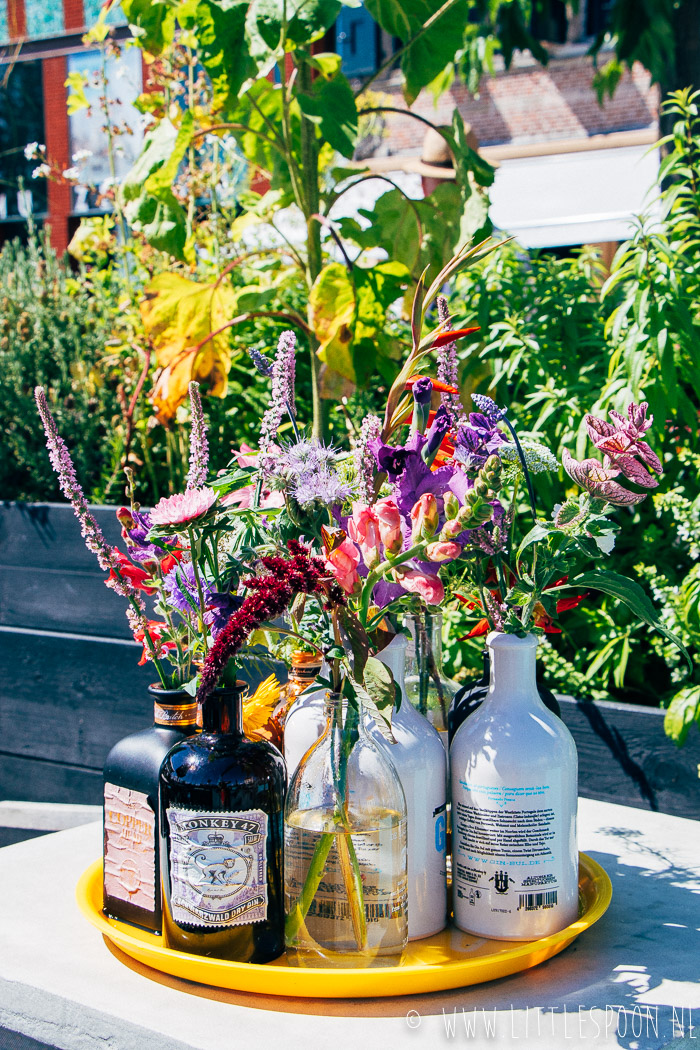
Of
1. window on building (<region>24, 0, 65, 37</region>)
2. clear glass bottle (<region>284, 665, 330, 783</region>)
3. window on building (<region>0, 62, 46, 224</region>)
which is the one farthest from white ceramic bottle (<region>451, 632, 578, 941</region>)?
window on building (<region>24, 0, 65, 37</region>)

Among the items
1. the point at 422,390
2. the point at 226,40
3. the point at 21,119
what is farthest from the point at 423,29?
the point at 21,119

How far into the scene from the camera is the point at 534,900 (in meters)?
0.71

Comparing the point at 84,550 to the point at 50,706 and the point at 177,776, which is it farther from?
the point at 177,776

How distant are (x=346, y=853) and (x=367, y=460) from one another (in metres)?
0.28

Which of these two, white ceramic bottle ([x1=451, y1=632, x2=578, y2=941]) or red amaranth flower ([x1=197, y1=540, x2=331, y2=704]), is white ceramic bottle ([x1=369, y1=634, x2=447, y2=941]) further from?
red amaranth flower ([x1=197, y1=540, x2=331, y2=704])

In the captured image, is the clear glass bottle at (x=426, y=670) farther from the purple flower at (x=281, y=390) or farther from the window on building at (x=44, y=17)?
the window on building at (x=44, y=17)

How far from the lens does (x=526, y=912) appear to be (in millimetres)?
712

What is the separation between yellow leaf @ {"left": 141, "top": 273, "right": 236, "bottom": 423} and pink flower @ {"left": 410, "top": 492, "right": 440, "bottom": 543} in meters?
1.26

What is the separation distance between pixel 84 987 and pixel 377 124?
7717 mm

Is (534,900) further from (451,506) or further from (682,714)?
(682,714)

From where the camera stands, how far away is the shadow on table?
636 mm

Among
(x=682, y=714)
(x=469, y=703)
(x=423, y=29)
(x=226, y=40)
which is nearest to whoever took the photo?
(x=469, y=703)

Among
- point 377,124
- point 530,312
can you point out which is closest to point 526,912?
point 530,312

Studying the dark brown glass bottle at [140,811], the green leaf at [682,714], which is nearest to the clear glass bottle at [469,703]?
the dark brown glass bottle at [140,811]
